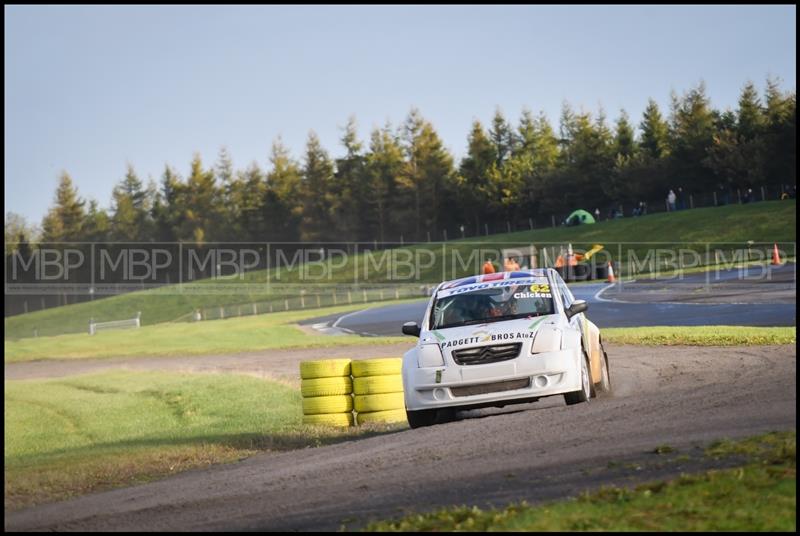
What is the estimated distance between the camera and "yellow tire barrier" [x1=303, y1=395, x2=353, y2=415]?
14.4 m

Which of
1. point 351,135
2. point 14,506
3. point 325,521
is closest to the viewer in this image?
point 325,521

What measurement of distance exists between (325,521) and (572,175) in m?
86.3

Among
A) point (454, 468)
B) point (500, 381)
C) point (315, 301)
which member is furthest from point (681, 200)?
point (454, 468)

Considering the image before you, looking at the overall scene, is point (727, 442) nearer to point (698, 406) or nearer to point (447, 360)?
point (698, 406)

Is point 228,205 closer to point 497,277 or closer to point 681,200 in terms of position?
point 681,200

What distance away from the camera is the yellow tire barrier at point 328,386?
14.4 m

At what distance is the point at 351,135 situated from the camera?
113 metres

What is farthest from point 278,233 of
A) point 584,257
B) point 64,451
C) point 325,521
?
point 325,521

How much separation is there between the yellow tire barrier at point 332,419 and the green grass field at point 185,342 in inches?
631

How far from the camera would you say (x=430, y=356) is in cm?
1223

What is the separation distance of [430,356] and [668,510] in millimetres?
6132

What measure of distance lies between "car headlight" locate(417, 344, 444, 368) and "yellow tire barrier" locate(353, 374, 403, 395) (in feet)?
6.94

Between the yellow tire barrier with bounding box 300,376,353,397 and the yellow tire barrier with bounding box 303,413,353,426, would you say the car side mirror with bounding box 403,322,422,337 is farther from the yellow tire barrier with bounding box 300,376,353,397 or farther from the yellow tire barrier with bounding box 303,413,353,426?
the yellow tire barrier with bounding box 303,413,353,426

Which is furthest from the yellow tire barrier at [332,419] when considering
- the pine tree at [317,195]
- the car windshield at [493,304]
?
the pine tree at [317,195]
